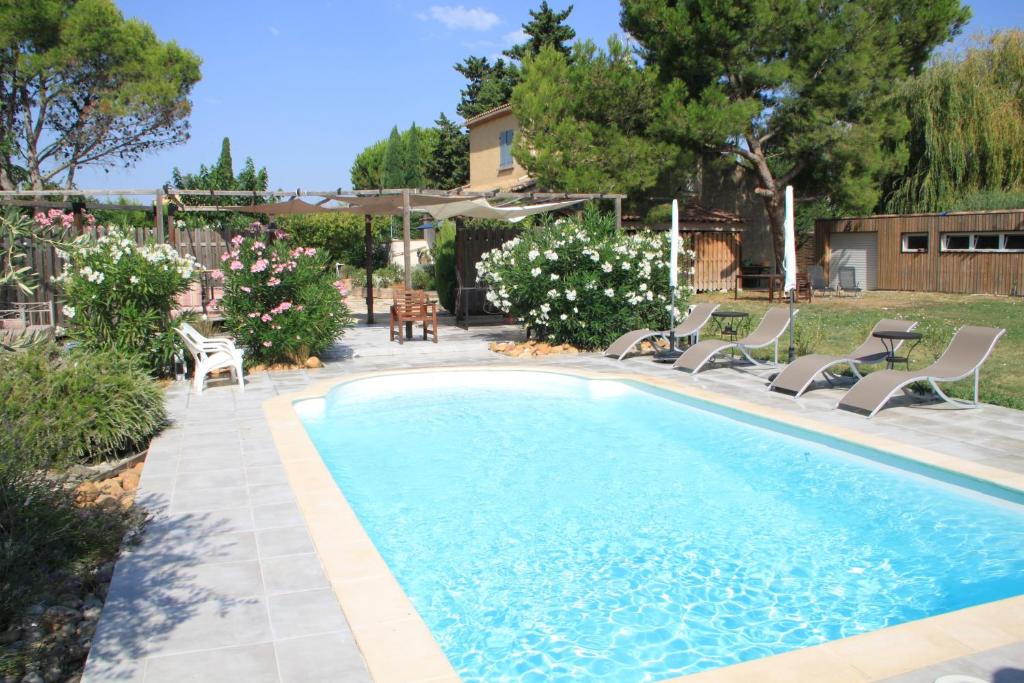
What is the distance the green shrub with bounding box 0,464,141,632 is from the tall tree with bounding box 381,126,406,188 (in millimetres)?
41880

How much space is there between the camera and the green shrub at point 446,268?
63.5ft

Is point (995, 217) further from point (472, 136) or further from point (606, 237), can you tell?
point (472, 136)

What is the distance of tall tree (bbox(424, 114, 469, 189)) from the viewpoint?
37281 millimetres

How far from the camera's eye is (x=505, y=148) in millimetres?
29062

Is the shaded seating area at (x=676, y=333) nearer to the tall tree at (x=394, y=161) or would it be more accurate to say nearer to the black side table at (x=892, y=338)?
the black side table at (x=892, y=338)

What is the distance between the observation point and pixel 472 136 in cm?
3164

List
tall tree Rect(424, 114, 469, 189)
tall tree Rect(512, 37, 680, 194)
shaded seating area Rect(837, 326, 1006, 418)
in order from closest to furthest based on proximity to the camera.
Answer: shaded seating area Rect(837, 326, 1006, 418) → tall tree Rect(512, 37, 680, 194) → tall tree Rect(424, 114, 469, 189)

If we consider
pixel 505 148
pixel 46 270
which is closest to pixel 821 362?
pixel 46 270

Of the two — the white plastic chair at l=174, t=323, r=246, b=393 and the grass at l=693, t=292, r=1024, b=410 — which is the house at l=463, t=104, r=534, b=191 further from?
the white plastic chair at l=174, t=323, r=246, b=393

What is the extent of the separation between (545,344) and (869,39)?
565 inches

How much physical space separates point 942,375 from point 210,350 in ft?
28.2

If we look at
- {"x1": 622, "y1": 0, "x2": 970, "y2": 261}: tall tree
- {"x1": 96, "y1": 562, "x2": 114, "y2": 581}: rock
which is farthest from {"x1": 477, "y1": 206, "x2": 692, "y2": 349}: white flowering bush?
{"x1": 622, "y1": 0, "x2": 970, "y2": 261}: tall tree

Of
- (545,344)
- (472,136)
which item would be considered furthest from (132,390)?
(472,136)

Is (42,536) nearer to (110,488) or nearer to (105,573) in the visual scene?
(105,573)
